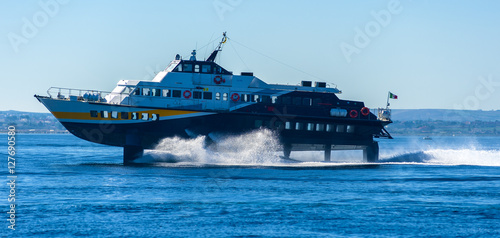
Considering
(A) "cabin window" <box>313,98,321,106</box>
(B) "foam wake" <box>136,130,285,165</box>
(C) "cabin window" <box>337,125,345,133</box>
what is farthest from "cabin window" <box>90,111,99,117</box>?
(C) "cabin window" <box>337,125,345,133</box>

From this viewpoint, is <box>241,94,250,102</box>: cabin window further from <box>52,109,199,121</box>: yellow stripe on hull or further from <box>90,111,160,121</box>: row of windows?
<box>90,111,160,121</box>: row of windows

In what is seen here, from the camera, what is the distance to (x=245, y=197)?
33844mm

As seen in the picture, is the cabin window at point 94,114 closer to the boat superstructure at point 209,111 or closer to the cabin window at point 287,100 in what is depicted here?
the boat superstructure at point 209,111

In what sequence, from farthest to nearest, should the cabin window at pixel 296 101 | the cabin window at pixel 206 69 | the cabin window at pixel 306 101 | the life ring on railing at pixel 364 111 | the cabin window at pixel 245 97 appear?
the life ring on railing at pixel 364 111 < the cabin window at pixel 306 101 < the cabin window at pixel 296 101 < the cabin window at pixel 245 97 < the cabin window at pixel 206 69

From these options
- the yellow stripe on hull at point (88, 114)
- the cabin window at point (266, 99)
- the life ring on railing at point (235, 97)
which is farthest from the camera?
the cabin window at point (266, 99)

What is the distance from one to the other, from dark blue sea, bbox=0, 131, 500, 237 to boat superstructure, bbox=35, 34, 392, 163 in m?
1.43

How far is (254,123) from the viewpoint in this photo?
50.2 meters

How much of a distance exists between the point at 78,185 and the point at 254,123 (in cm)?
1652

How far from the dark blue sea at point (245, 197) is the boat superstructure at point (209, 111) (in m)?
1.43

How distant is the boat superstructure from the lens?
4781 cm

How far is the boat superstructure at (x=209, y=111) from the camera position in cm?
4781

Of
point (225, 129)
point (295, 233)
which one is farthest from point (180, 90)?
point (295, 233)

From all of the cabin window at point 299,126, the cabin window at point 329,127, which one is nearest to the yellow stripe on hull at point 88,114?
the cabin window at point 299,126

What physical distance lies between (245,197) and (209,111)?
1591 centimetres
